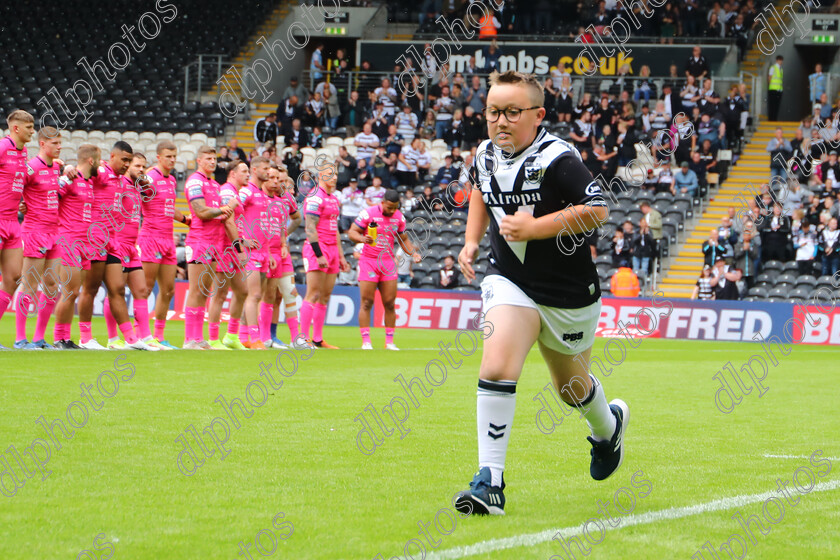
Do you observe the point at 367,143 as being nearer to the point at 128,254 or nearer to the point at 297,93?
the point at 297,93

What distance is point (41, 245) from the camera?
1230 cm

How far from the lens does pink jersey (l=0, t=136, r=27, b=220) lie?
11719mm

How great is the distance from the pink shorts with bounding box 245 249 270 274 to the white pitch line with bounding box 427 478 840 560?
9.93 meters

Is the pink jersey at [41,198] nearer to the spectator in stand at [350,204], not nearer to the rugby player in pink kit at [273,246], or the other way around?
the rugby player in pink kit at [273,246]

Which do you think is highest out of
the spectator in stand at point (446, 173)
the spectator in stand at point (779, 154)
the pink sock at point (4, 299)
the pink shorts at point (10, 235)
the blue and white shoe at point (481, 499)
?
the spectator in stand at point (779, 154)

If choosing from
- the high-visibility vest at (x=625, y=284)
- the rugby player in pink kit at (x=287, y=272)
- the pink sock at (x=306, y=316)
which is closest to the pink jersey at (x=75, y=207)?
the rugby player in pink kit at (x=287, y=272)

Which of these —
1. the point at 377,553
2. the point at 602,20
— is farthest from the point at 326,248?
the point at 602,20

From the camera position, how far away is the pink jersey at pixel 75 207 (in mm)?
12523

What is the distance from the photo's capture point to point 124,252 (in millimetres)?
12781

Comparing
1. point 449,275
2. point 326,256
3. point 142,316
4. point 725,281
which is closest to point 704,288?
point 725,281

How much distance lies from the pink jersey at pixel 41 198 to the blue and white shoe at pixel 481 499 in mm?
9034

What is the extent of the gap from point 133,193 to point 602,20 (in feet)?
70.5

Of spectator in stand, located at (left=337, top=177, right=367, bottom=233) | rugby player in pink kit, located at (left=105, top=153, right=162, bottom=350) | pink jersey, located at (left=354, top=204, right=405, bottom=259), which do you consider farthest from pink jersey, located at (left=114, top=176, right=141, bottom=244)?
spectator in stand, located at (left=337, top=177, right=367, bottom=233)

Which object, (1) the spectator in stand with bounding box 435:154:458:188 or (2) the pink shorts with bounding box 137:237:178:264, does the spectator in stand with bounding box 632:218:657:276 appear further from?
(2) the pink shorts with bounding box 137:237:178:264
